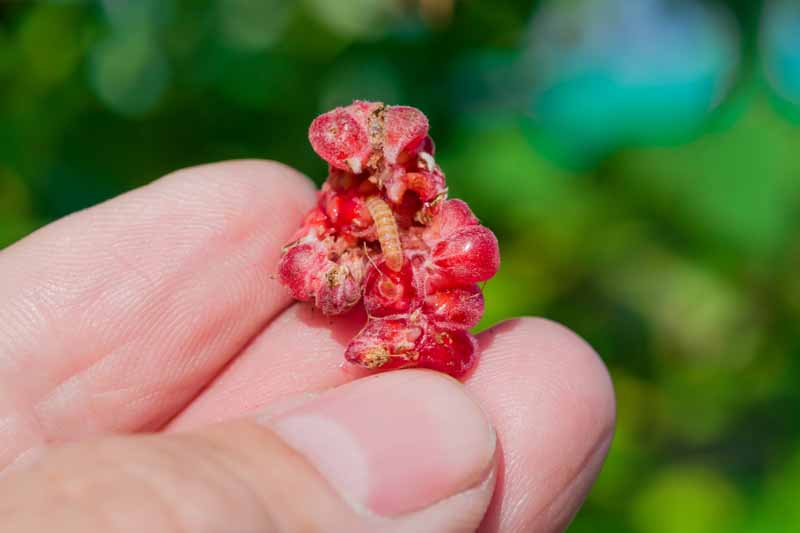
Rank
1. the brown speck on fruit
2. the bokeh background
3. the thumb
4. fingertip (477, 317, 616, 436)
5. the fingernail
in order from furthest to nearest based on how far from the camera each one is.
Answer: the bokeh background < fingertip (477, 317, 616, 436) < the brown speck on fruit < the fingernail < the thumb

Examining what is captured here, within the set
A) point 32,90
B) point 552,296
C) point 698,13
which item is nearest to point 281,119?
point 32,90

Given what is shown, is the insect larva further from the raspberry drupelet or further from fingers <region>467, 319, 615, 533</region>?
fingers <region>467, 319, 615, 533</region>

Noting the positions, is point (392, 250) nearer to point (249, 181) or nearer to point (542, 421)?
point (542, 421)

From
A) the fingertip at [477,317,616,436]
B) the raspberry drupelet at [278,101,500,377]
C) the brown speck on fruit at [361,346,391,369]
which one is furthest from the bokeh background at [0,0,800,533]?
the brown speck on fruit at [361,346,391,369]

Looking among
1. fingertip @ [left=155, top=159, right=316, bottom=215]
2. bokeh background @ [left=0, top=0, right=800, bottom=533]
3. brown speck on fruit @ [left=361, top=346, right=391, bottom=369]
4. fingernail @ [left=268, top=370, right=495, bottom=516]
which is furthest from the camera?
bokeh background @ [left=0, top=0, right=800, bottom=533]

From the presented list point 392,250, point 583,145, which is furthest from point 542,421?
point 583,145

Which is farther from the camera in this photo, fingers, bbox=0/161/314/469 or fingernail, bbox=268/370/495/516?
fingers, bbox=0/161/314/469

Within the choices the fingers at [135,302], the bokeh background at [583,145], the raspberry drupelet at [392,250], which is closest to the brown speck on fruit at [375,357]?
the raspberry drupelet at [392,250]
